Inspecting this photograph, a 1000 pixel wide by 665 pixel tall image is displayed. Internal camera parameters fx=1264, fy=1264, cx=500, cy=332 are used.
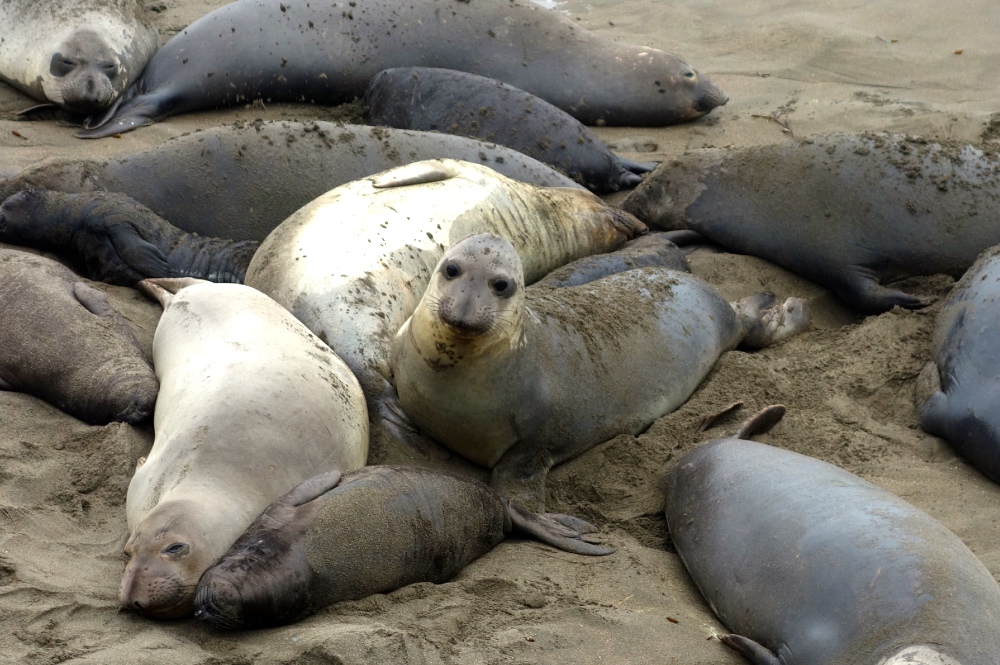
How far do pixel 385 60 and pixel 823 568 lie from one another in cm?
478

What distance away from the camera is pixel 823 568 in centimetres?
339

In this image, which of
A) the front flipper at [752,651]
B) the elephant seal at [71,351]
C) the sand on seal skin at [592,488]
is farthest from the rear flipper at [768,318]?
the elephant seal at [71,351]

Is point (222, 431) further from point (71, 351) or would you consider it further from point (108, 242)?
point (108, 242)

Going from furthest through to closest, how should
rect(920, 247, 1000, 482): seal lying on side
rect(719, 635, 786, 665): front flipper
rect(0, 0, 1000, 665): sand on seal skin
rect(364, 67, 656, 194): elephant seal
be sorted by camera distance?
rect(364, 67, 656, 194): elephant seal, rect(920, 247, 1000, 482): seal lying on side, rect(719, 635, 786, 665): front flipper, rect(0, 0, 1000, 665): sand on seal skin

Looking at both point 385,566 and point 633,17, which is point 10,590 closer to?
point 385,566

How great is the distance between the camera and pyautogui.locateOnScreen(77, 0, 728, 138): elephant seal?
7.23 metres

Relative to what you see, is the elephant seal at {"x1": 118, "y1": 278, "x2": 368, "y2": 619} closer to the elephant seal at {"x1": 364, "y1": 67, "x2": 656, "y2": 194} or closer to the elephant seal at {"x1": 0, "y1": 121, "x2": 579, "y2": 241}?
the elephant seal at {"x1": 0, "y1": 121, "x2": 579, "y2": 241}

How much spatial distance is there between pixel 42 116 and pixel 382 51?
6.35ft

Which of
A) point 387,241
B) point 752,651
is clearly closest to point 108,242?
point 387,241

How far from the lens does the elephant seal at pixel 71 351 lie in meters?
4.18

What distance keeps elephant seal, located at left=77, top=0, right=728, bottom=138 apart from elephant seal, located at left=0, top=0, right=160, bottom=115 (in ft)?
0.39

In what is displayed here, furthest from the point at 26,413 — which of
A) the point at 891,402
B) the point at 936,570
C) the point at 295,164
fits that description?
the point at 891,402

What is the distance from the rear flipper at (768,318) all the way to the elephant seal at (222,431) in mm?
1928

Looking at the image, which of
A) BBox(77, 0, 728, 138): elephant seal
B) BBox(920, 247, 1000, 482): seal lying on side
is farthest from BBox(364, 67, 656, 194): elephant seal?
BBox(920, 247, 1000, 482): seal lying on side
